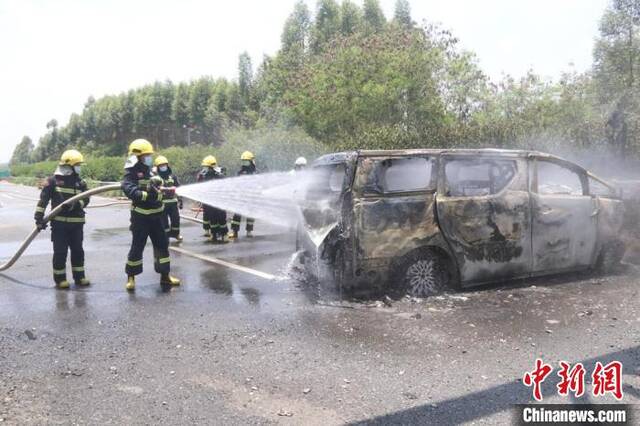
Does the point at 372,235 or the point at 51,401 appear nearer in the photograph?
the point at 51,401

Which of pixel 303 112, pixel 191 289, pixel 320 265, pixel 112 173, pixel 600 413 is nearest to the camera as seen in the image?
pixel 600 413

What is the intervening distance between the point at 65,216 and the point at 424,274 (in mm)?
4666

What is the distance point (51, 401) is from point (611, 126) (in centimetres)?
1604

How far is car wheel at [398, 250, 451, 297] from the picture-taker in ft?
18.7

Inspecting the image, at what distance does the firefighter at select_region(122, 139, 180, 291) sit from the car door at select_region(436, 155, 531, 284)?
3486 millimetres

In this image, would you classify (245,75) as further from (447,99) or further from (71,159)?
(71,159)

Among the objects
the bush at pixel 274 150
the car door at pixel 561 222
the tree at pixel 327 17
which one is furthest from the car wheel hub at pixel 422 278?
the tree at pixel 327 17

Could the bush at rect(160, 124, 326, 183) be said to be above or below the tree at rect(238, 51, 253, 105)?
below

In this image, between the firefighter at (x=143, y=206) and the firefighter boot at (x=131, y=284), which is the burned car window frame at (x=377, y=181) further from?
the firefighter boot at (x=131, y=284)

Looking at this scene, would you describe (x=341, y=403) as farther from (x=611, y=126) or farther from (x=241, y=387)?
(x=611, y=126)

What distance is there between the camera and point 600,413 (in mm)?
3312

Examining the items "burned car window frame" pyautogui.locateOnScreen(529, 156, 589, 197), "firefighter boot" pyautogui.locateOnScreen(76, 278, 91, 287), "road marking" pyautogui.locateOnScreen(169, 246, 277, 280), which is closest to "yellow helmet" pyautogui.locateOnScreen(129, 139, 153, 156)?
"firefighter boot" pyautogui.locateOnScreen(76, 278, 91, 287)

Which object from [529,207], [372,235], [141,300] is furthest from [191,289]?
[529,207]

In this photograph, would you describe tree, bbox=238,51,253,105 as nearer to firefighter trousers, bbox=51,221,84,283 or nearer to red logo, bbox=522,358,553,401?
firefighter trousers, bbox=51,221,84,283
